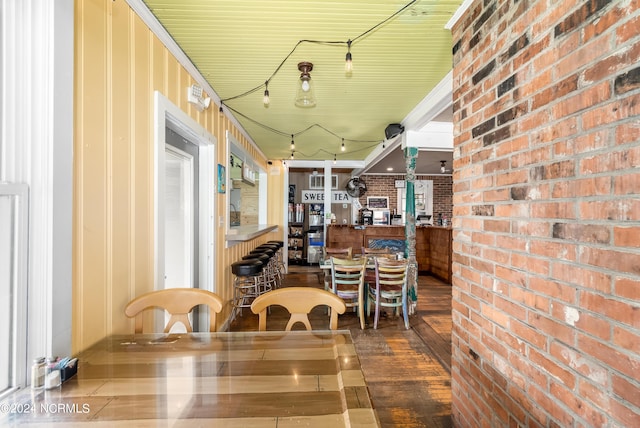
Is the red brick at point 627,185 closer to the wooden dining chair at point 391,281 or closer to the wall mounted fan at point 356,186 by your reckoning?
the wooden dining chair at point 391,281

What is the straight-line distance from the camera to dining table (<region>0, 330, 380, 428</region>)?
32.5 inches

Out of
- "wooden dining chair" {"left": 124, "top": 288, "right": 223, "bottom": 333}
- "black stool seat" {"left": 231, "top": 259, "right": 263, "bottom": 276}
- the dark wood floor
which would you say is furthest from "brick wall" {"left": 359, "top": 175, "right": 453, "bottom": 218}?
"wooden dining chair" {"left": 124, "top": 288, "right": 223, "bottom": 333}

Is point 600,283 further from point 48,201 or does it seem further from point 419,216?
point 419,216

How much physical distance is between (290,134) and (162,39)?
2771 millimetres

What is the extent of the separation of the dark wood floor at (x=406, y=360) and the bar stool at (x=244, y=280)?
9.7 inches

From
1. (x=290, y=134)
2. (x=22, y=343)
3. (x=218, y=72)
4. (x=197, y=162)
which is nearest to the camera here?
(x=22, y=343)

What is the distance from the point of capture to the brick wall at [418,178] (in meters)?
8.56

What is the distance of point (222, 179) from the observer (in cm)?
335

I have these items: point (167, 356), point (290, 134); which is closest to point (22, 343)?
point (167, 356)

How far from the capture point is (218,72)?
255 cm

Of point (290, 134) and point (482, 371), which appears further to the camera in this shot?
point (290, 134)

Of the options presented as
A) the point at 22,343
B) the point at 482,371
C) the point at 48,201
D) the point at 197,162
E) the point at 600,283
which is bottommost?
the point at 482,371

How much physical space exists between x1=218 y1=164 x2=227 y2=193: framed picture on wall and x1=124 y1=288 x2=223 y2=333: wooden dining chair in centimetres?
186

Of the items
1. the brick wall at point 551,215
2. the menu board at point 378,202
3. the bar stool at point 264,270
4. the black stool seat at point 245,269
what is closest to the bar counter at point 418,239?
the menu board at point 378,202
